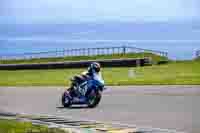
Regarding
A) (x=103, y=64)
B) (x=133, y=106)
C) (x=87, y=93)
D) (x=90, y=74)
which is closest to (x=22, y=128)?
(x=90, y=74)

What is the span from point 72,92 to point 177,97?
150 inches

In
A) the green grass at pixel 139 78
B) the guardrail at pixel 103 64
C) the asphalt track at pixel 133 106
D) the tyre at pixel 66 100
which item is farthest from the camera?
the guardrail at pixel 103 64

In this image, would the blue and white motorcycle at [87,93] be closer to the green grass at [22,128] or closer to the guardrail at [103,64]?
the green grass at [22,128]

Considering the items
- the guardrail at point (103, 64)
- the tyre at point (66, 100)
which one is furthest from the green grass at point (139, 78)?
the tyre at point (66, 100)

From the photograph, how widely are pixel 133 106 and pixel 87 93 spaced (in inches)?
56.8

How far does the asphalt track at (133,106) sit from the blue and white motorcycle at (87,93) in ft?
0.84

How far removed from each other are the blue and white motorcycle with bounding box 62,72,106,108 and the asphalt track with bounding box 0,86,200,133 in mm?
255

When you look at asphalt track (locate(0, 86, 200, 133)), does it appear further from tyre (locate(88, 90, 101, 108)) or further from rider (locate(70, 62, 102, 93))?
rider (locate(70, 62, 102, 93))

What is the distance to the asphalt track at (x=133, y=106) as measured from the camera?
1647 cm

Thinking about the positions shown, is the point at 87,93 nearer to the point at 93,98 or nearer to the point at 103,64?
the point at 93,98

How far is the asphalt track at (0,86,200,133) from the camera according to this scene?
16.5 meters

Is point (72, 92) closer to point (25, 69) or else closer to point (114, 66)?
point (114, 66)

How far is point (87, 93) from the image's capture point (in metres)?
21.2

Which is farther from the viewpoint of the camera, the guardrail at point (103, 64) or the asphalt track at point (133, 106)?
the guardrail at point (103, 64)
